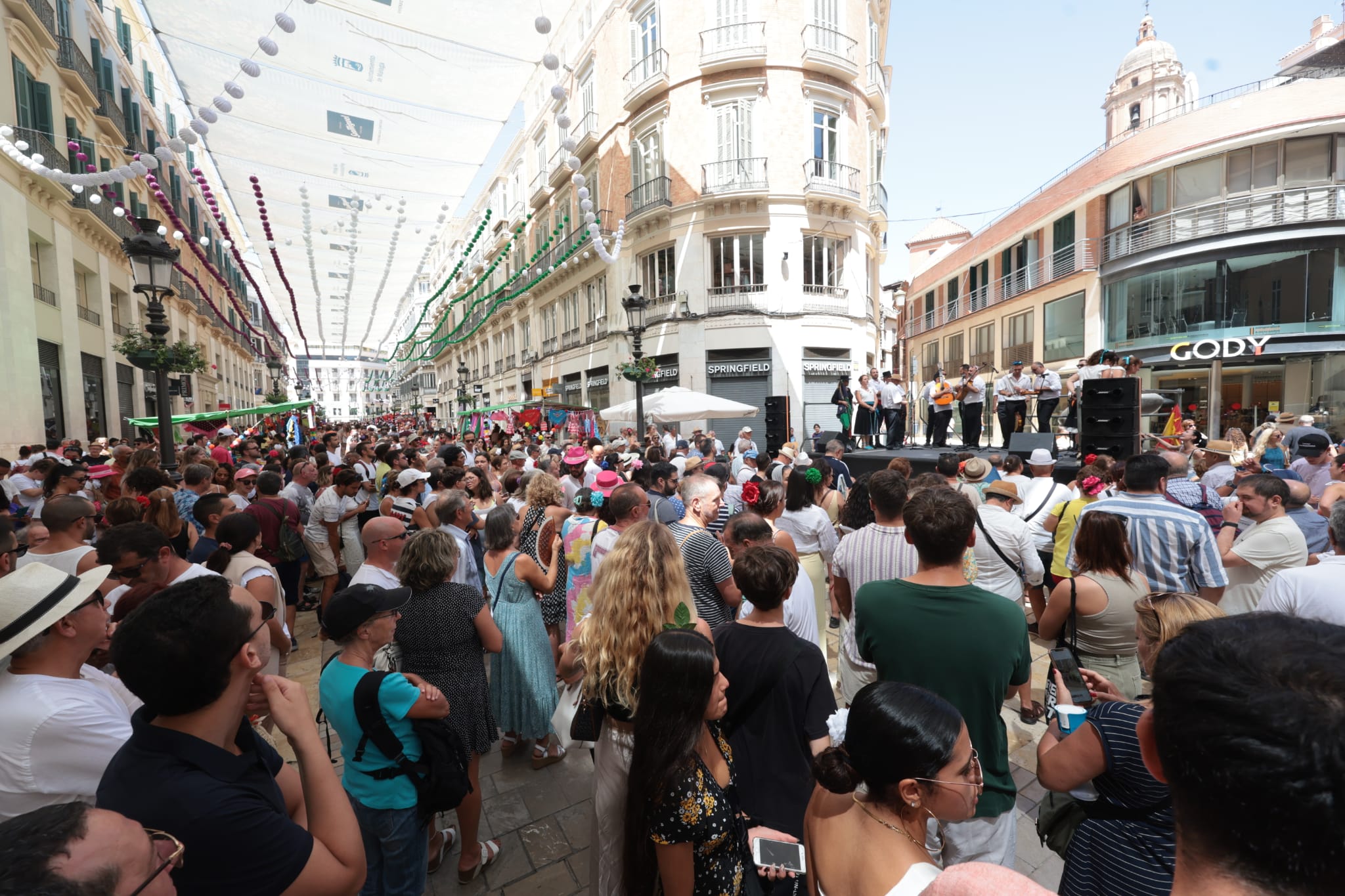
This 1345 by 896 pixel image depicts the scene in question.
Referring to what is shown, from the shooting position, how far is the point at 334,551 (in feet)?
21.5

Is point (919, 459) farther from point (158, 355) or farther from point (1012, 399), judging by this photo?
point (158, 355)

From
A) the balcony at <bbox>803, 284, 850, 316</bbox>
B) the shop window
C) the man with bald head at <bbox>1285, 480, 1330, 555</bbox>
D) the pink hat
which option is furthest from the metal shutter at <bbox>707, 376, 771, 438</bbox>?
the man with bald head at <bbox>1285, 480, 1330, 555</bbox>

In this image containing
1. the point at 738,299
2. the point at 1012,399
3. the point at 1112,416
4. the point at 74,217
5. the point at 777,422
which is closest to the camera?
the point at 1112,416

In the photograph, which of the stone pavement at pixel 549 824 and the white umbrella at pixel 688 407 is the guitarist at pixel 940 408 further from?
the stone pavement at pixel 549 824

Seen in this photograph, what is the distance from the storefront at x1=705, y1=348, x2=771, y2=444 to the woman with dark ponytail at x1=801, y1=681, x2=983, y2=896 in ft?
64.9

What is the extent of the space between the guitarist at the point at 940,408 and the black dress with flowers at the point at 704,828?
41.5 ft

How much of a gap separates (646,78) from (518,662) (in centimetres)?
2307

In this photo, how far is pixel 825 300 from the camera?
21453 millimetres

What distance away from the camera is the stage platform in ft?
29.5

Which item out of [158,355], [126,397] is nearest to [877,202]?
[158,355]

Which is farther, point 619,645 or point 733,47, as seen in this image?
point 733,47

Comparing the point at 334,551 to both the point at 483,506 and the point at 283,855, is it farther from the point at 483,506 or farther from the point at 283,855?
the point at 283,855

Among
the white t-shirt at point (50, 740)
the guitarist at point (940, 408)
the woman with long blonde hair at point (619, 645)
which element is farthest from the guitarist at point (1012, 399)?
the white t-shirt at point (50, 740)

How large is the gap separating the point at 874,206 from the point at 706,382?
374 inches
